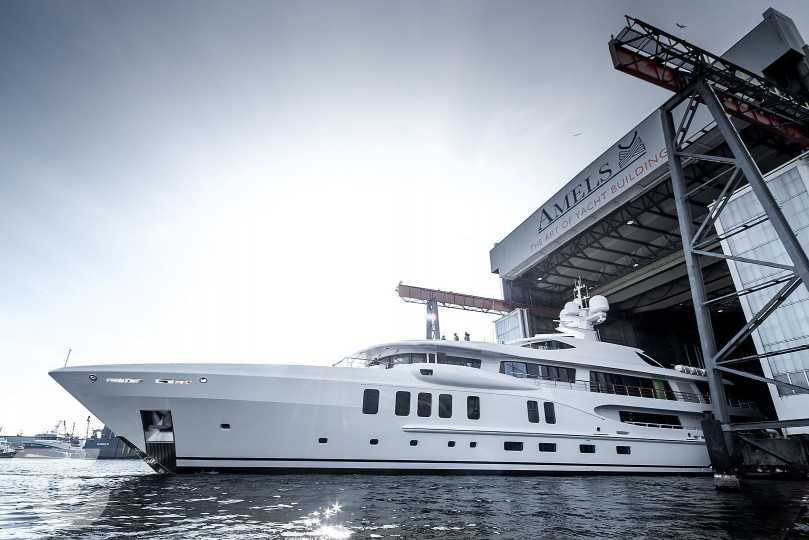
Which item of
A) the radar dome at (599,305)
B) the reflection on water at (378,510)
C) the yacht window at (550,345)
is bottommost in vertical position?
the reflection on water at (378,510)

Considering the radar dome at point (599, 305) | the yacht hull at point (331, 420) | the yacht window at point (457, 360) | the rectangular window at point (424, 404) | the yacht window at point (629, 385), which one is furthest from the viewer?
the radar dome at point (599, 305)

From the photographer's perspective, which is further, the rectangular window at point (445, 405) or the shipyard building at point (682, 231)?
the shipyard building at point (682, 231)

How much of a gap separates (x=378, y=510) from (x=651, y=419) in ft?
50.0

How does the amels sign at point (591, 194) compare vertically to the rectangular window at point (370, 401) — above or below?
above

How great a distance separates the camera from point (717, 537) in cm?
502

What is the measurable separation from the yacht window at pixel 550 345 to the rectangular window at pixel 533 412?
3.53 m

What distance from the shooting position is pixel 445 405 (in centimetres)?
1305

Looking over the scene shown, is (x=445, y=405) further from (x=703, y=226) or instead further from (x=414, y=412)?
(x=703, y=226)

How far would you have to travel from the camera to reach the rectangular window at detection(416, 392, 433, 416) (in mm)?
12711

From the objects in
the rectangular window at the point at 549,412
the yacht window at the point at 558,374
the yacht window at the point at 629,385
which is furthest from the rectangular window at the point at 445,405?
the yacht window at the point at 629,385

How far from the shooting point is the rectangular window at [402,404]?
1243 cm

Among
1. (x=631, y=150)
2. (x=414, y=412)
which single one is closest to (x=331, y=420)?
(x=414, y=412)

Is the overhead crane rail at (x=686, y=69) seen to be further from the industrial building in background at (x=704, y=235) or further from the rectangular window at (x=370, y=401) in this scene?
the rectangular window at (x=370, y=401)

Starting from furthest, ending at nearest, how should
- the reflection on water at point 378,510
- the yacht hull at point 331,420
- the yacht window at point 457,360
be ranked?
1. the yacht window at point 457,360
2. the yacht hull at point 331,420
3. the reflection on water at point 378,510
